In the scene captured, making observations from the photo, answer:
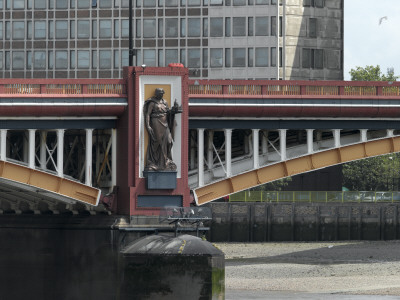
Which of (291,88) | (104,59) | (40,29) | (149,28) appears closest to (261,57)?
(149,28)

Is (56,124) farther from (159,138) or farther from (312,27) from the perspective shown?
(312,27)

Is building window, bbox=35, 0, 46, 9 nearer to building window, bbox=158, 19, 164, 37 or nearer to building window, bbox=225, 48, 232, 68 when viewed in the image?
building window, bbox=158, 19, 164, 37

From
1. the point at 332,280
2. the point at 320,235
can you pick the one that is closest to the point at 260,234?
the point at 320,235

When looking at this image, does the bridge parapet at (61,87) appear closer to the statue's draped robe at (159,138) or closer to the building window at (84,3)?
the statue's draped robe at (159,138)

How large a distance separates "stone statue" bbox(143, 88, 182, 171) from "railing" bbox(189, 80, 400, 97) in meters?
2.75

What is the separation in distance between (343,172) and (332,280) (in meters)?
65.1

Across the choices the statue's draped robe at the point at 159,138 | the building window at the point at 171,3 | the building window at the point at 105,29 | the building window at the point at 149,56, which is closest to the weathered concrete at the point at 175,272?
the statue's draped robe at the point at 159,138

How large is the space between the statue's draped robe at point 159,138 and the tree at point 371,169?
8332 centimetres

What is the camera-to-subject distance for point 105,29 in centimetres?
13888

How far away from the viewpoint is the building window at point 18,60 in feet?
465

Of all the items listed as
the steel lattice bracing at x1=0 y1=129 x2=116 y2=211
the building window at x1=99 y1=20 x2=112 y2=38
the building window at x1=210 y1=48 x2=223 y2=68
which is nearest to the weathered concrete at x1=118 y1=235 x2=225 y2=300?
the steel lattice bracing at x1=0 y1=129 x2=116 y2=211

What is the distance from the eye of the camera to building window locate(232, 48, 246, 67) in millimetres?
135875

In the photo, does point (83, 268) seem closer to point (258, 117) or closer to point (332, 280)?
point (258, 117)

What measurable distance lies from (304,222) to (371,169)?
97.3 ft
